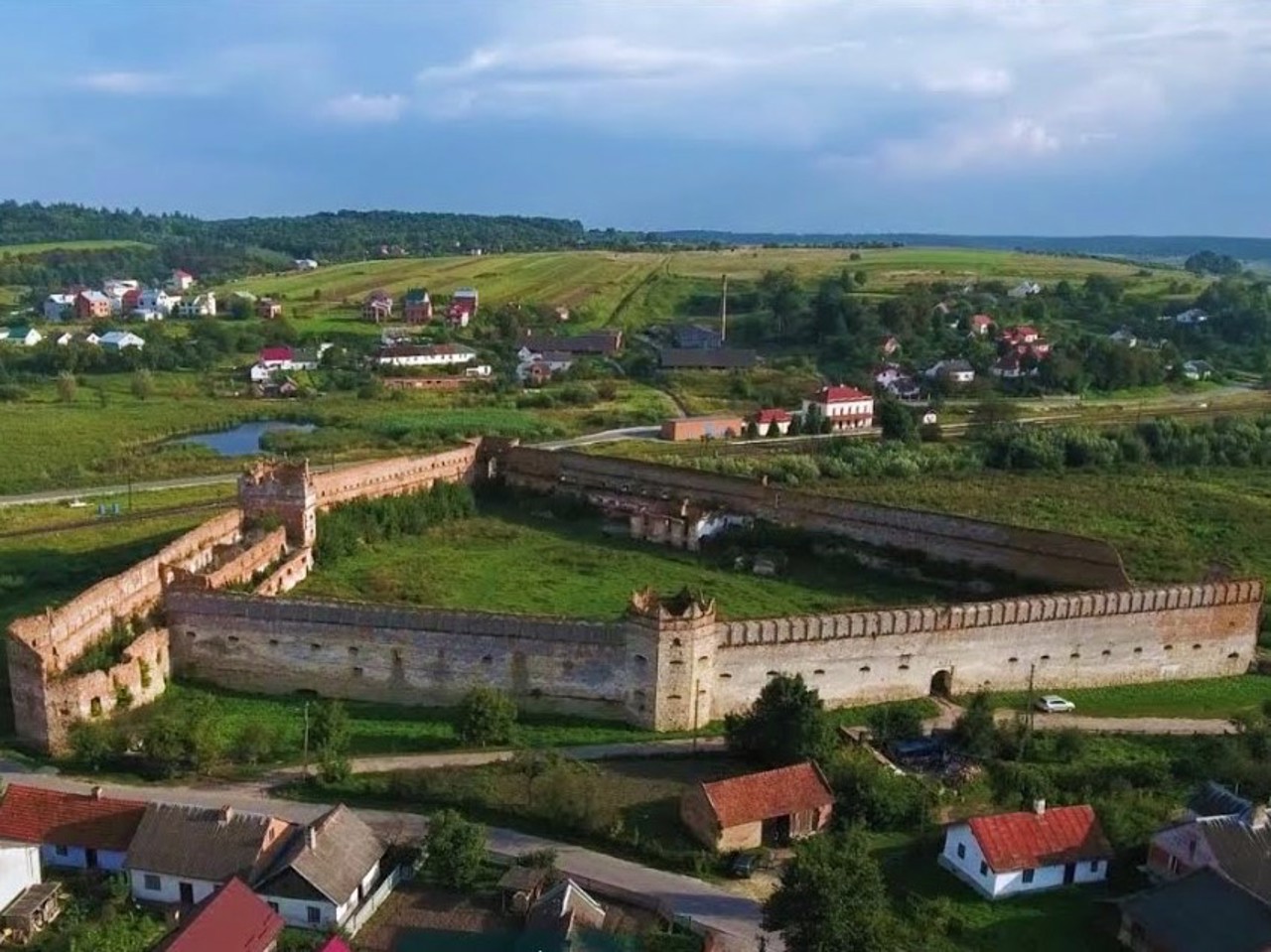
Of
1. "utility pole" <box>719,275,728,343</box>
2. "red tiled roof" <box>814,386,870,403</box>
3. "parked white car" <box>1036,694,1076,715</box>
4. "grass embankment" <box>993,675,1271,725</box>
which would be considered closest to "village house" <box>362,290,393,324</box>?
"utility pole" <box>719,275,728,343</box>

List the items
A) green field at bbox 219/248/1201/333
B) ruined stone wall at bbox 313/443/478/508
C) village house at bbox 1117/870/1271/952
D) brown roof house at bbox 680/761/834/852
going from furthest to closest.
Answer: green field at bbox 219/248/1201/333 → ruined stone wall at bbox 313/443/478/508 → brown roof house at bbox 680/761/834/852 → village house at bbox 1117/870/1271/952

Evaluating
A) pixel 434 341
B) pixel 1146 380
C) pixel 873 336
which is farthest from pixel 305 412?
pixel 1146 380

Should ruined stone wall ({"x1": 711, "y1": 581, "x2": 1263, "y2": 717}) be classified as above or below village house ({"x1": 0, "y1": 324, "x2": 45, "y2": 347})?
below

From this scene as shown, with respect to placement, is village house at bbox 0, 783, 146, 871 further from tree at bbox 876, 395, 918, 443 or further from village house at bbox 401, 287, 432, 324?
village house at bbox 401, 287, 432, 324

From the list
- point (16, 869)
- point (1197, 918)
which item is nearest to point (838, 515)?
point (1197, 918)

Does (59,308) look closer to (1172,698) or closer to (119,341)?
(119,341)

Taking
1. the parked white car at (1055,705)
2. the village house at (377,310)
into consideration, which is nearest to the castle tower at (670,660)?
the parked white car at (1055,705)

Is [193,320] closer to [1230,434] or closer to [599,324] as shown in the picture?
[599,324]
